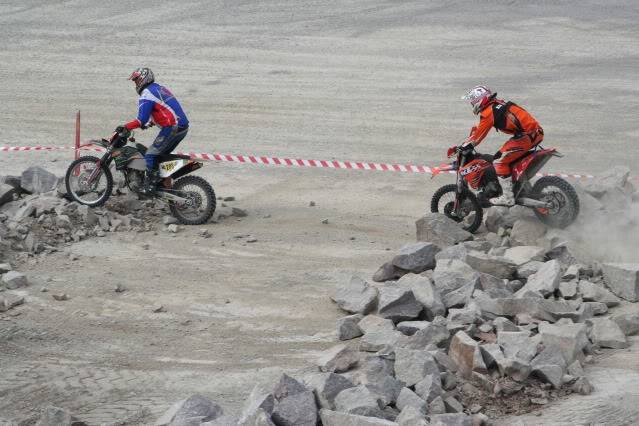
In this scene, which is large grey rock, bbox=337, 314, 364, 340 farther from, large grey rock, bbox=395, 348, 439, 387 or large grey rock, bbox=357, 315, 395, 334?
large grey rock, bbox=395, 348, 439, 387

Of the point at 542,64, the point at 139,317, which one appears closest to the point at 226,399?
the point at 139,317

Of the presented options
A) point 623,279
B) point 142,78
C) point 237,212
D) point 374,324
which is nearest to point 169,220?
point 237,212

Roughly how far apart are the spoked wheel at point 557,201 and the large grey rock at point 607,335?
3.24 meters

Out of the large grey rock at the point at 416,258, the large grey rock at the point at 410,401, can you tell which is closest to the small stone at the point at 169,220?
the large grey rock at the point at 416,258

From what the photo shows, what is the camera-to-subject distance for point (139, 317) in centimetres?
1066

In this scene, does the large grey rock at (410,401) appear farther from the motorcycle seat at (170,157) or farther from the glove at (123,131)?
the glove at (123,131)

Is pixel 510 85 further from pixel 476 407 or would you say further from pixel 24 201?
pixel 476 407

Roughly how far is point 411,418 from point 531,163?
6125mm

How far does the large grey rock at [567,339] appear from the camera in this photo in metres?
8.86

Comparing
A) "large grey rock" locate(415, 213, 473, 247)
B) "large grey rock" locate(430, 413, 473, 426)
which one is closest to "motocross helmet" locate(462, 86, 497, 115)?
"large grey rock" locate(415, 213, 473, 247)

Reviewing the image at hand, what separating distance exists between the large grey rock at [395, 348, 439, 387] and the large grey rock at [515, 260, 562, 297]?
190cm

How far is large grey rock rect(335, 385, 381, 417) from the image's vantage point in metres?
7.68

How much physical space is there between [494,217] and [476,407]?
5079 mm

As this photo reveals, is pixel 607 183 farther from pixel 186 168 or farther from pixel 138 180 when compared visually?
pixel 138 180
